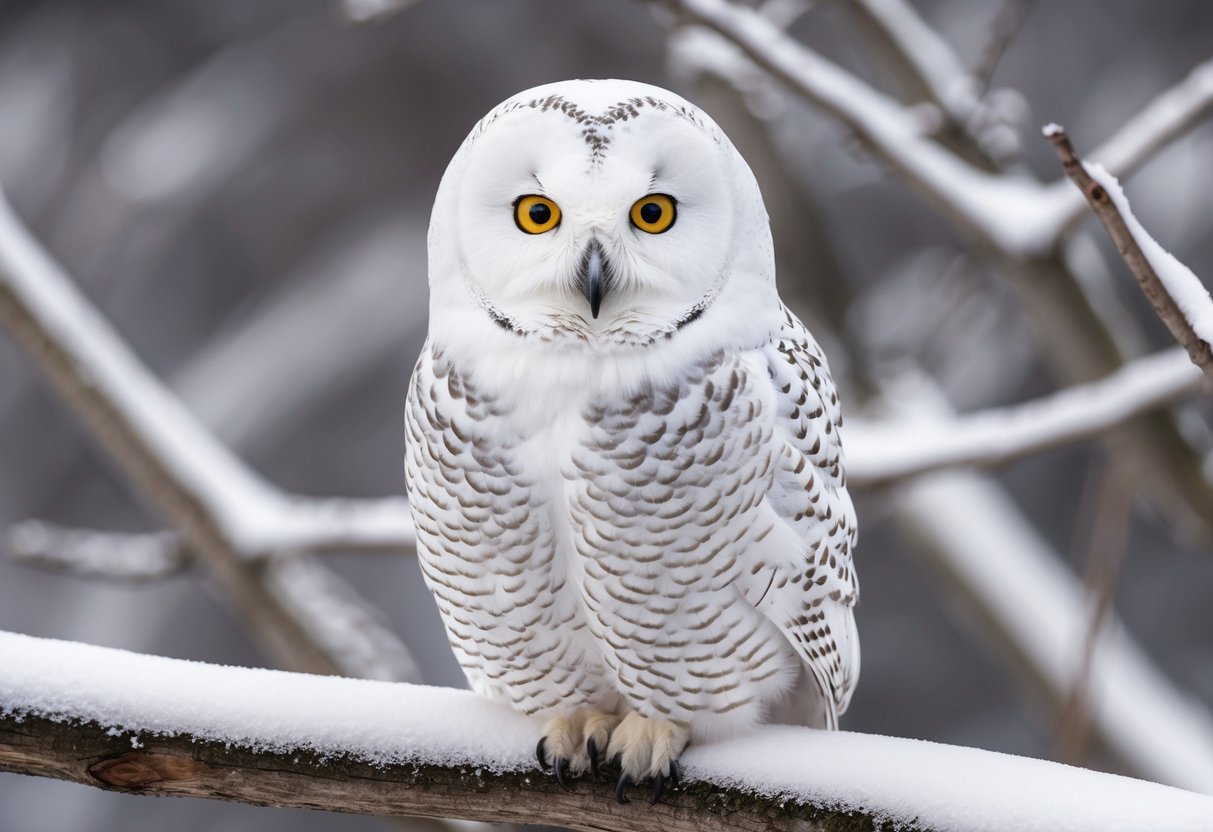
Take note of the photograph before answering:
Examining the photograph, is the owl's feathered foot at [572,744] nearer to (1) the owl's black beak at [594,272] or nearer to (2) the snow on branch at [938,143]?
(1) the owl's black beak at [594,272]

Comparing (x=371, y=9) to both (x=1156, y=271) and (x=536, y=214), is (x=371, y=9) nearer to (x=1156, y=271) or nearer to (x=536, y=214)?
(x=536, y=214)

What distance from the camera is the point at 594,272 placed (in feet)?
2.93

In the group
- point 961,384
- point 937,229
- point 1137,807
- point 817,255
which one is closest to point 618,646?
point 1137,807

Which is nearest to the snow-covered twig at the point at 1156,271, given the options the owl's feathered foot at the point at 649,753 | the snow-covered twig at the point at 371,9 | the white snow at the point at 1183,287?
the white snow at the point at 1183,287

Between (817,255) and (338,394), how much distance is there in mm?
3143

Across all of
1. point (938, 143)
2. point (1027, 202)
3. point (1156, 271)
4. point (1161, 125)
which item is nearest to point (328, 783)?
point (1156, 271)

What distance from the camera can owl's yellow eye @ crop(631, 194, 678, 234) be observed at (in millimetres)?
932

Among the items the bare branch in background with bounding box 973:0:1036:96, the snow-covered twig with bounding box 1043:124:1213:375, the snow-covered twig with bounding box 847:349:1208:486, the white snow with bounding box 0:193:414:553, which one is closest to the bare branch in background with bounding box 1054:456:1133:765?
the snow-covered twig with bounding box 847:349:1208:486

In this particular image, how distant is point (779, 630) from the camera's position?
1.13 meters

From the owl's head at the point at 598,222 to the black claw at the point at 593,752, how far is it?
0.39 meters

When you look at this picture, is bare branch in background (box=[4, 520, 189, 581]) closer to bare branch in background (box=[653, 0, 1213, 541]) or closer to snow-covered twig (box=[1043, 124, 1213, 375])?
bare branch in background (box=[653, 0, 1213, 541])

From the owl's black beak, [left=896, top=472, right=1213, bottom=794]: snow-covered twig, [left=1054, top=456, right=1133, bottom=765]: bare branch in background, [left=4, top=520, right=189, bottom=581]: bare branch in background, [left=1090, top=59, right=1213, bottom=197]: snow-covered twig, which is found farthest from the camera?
[left=896, top=472, right=1213, bottom=794]: snow-covered twig

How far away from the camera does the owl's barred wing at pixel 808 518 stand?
41.4 inches

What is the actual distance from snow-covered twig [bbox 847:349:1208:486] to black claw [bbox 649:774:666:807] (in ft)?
2.86
